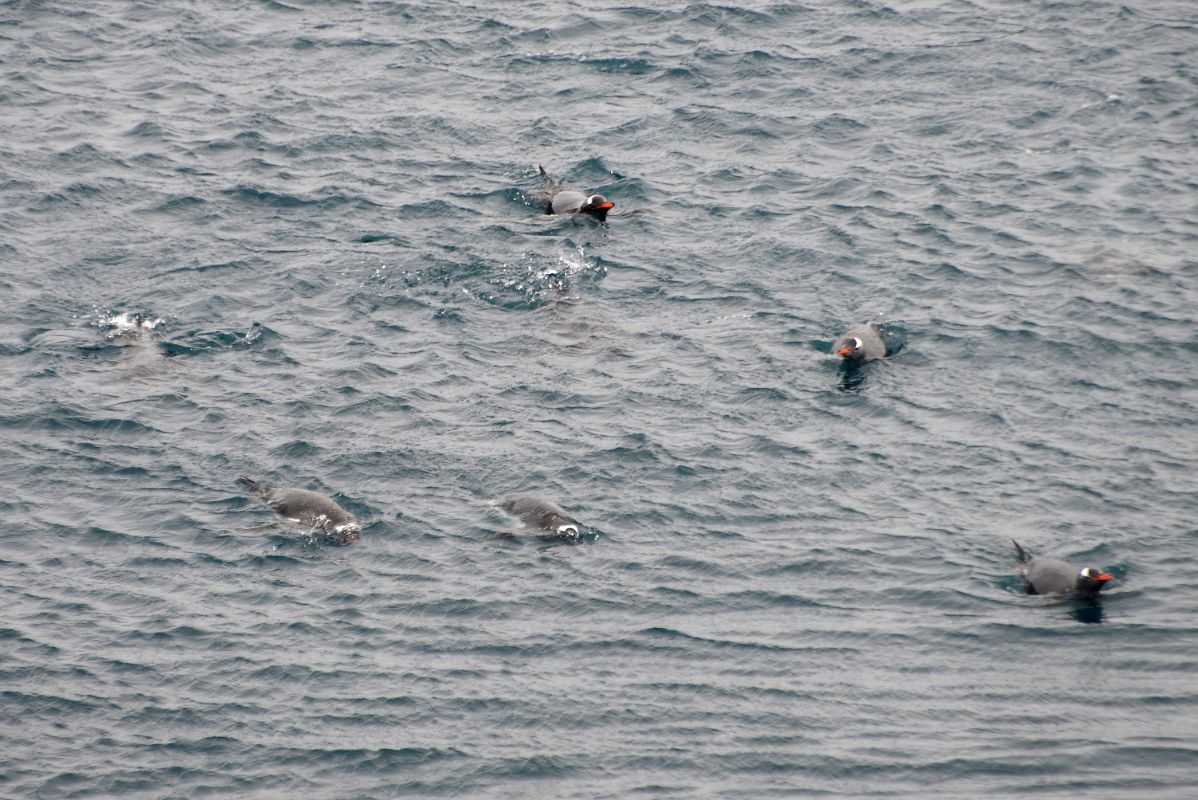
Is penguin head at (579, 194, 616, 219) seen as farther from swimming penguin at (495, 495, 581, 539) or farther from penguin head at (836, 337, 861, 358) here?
swimming penguin at (495, 495, 581, 539)

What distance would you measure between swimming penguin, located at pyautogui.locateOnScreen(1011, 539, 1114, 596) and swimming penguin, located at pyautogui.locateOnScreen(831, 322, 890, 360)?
4891 millimetres

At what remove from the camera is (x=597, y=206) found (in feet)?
76.7

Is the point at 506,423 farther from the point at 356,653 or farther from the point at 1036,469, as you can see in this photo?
the point at 1036,469

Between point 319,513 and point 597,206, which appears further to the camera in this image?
point 597,206

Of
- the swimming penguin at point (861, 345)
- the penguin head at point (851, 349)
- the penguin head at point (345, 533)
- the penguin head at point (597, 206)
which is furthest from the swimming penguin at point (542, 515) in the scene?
the penguin head at point (597, 206)

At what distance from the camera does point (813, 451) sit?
18.6 meters

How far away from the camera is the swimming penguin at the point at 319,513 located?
16828 mm

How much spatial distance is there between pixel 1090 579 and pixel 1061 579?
33 centimetres

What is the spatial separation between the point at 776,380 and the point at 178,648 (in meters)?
9.39

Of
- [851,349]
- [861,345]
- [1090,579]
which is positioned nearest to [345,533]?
[851,349]

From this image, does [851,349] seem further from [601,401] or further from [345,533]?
[345,533]

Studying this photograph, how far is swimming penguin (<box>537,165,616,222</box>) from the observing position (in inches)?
922

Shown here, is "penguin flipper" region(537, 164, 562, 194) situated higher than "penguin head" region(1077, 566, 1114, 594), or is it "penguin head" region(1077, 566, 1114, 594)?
"penguin flipper" region(537, 164, 562, 194)

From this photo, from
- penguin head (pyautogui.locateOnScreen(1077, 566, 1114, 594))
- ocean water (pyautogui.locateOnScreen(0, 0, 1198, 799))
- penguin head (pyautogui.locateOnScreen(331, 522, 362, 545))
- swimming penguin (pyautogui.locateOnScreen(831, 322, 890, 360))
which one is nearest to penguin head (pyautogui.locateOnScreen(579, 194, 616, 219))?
ocean water (pyautogui.locateOnScreen(0, 0, 1198, 799))
